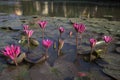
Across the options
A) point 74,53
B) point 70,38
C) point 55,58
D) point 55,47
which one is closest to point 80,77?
point 55,58

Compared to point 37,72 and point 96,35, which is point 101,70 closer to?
point 37,72

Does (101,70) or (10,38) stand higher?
(10,38)

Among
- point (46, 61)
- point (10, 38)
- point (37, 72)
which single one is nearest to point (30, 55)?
point (46, 61)

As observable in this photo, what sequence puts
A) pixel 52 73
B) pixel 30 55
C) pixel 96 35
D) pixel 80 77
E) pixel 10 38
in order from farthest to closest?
pixel 96 35 → pixel 10 38 → pixel 30 55 → pixel 52 73 → pixel 80 77

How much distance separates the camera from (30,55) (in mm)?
3043

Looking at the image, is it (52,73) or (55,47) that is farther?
(55,47)

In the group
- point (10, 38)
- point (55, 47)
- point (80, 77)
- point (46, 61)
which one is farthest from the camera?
point (10, 38)

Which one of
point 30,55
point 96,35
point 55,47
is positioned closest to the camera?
point 30,55

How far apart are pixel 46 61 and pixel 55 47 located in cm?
66

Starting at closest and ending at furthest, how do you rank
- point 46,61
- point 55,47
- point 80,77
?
1. point 80,77
2. point 46,61
3. point 55,47

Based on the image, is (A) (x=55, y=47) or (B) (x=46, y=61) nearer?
(B) (x=46, y=61)

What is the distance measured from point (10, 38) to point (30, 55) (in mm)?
1251

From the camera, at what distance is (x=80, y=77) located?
2199 millimetres

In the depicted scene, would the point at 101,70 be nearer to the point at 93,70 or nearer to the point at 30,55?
the point at 93,70
